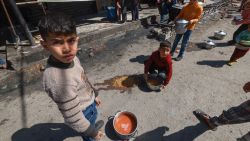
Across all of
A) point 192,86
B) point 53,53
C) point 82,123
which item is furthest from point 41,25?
point 192,86

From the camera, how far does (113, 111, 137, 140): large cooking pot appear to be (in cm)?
337

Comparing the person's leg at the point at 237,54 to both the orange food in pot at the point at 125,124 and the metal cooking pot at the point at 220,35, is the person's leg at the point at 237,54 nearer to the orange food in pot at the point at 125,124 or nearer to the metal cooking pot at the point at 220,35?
the metal cooking pot at the point at 220,35

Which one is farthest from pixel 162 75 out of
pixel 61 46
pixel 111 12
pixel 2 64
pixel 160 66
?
pixel 111 12

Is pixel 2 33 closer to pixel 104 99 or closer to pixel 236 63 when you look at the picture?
pixel 104 99

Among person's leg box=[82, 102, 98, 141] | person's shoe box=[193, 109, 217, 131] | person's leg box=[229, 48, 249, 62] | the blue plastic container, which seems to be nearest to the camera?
person's leg box=[82, 102, 98, 141]

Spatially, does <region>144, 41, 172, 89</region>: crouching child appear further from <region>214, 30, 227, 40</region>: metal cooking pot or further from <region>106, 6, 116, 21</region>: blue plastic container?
<region>106, 6, 116, 21</region>: blue plastic container

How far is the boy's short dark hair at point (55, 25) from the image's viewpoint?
4.98 feet

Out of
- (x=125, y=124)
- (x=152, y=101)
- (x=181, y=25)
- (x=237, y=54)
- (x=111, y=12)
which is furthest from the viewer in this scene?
(x=111, y=12)

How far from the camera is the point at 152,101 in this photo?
4.41m

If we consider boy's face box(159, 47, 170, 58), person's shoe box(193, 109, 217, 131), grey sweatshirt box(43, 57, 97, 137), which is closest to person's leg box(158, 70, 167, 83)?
boy's face box(159, 47, 170, 58)

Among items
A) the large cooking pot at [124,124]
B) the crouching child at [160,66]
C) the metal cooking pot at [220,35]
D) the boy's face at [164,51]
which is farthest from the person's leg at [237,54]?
the large cooking pot at [124,124]

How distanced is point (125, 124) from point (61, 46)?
7.80 ft

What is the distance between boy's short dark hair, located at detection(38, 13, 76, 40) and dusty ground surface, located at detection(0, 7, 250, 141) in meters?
2.55

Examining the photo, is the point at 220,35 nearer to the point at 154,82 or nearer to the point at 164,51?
the point at 154,82
